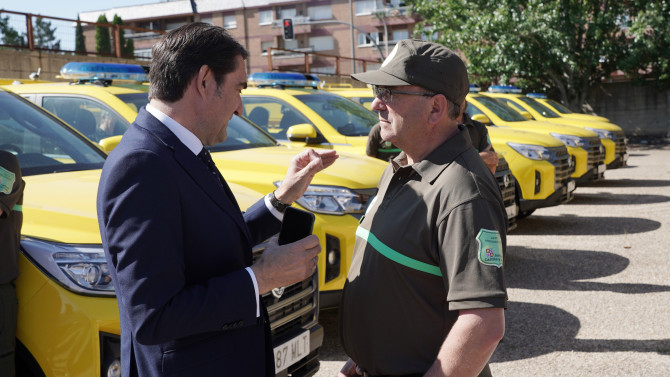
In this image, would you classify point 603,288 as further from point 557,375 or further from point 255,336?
point 255,336

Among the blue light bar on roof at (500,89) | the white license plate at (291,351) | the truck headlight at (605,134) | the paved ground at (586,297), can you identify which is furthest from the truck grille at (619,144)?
the white license plate at (291,351)

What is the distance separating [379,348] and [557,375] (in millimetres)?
2760

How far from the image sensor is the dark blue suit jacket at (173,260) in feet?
5.48

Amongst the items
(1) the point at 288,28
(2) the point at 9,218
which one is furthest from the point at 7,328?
(1) the point at 288,28

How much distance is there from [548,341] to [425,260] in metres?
3.46

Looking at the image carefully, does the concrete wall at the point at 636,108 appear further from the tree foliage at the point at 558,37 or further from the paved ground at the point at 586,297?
the paved ground at the point at 586,297

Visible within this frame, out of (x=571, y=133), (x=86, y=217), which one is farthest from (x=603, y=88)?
(x=86, y=217)

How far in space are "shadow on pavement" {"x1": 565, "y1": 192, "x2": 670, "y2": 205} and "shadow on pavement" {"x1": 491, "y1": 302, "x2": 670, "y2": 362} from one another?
22.5 ft

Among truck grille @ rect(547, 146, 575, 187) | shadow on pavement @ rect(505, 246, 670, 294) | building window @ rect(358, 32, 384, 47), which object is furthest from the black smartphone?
building window @ rect(358, 32, 384, 47)

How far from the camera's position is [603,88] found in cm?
3131

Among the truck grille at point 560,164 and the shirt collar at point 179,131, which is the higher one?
the shirt collar at point 179,131

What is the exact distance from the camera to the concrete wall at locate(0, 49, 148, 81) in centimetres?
1557

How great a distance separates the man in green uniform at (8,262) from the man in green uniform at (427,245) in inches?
46.3

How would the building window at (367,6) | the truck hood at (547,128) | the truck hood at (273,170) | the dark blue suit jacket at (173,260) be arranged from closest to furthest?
the dark blue suit jacket at (173,260)
the truck hood at (273,170)
the truck hood at (547,128)
the building window at (367,6)
